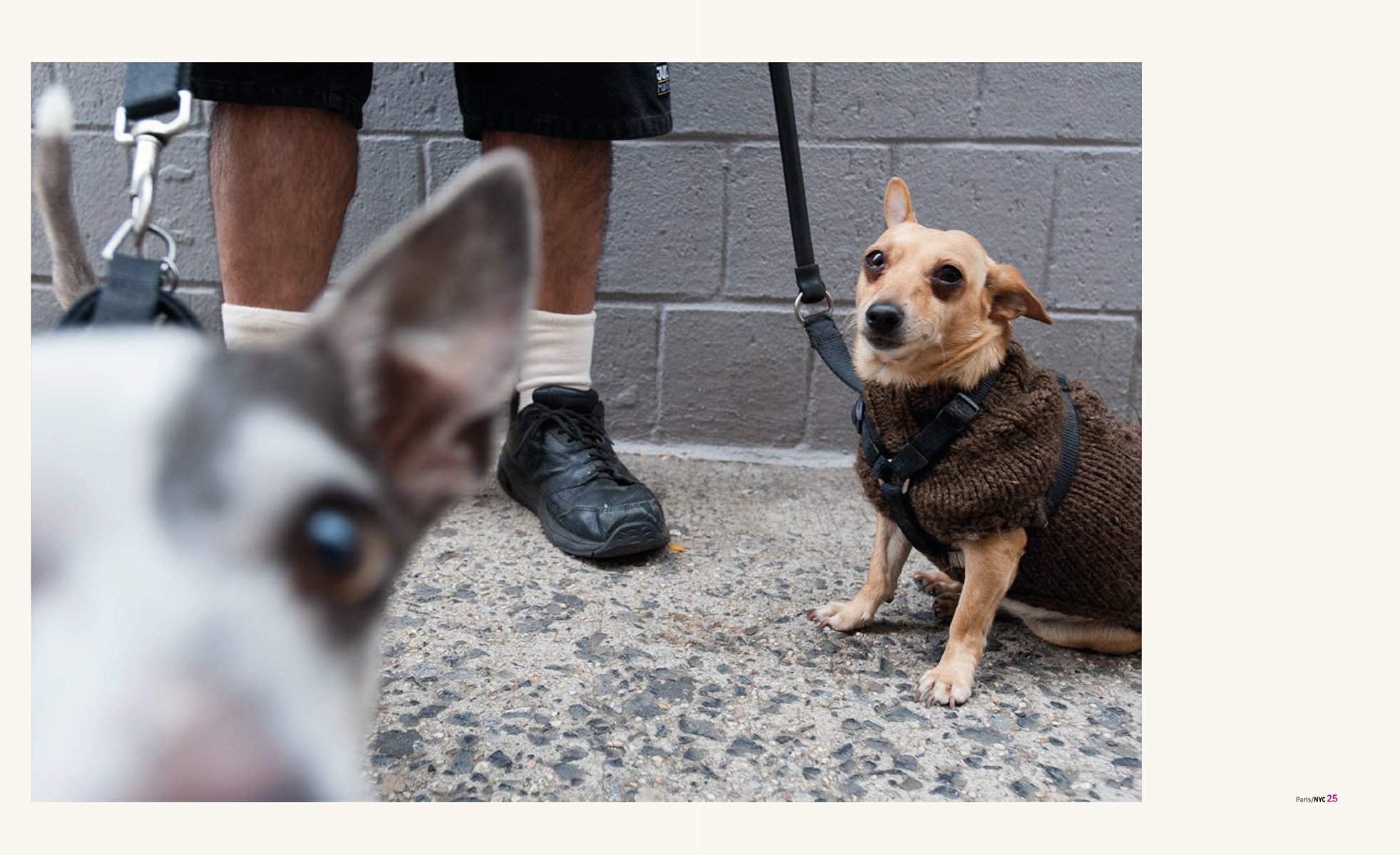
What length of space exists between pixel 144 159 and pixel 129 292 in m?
0.10

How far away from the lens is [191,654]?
1.23 ft

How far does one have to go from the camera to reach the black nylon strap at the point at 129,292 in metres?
0.50

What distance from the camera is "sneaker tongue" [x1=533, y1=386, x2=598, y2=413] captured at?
187 centimetres

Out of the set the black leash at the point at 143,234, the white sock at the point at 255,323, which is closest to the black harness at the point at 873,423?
the white sock at the point at 255,323

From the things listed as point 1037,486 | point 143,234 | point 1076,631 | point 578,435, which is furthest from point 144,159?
point 1076,631

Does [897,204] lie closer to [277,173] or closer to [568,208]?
[568,208]

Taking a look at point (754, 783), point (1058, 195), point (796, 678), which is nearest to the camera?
point (754, 783)

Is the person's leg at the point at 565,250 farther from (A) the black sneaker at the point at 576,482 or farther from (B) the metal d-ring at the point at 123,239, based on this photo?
(B) the metal d-ring at the point at 123,239

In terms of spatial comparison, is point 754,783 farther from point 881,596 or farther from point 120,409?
point 120,409

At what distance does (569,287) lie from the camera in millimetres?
1712

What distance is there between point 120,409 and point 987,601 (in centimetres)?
131
